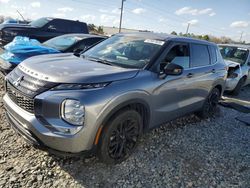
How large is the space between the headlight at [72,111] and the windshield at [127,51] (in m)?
1.10

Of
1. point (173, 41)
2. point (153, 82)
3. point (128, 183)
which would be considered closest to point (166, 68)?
point (153, 82)

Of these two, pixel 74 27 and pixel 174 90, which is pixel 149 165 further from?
pixel 74 27

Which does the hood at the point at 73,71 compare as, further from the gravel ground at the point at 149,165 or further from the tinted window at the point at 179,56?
the gravel ground at the point at 149,165

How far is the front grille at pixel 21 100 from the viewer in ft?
8.41

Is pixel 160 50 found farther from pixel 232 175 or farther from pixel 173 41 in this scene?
pixel 232 175

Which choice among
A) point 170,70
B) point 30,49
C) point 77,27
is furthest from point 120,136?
point 77,27

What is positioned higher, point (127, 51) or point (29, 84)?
point (127, 51)

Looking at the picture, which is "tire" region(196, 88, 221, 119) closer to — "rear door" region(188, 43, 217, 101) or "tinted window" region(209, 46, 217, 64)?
"rear door" region(188, 43, 217, 101)

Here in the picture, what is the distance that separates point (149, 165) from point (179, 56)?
185cm

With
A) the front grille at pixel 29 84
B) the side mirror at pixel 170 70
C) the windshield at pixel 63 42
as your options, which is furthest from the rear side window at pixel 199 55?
the windshield at pixel 63 42

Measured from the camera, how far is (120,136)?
3.05 meters

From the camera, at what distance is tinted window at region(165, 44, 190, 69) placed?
370cm

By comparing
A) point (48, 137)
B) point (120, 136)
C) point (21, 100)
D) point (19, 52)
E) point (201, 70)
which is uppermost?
point (201, 70)

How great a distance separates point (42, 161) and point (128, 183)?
1146 millimetres
